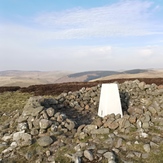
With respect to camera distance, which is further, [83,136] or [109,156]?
[83,136]

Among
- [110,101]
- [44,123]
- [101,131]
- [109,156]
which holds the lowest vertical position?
[109,156]

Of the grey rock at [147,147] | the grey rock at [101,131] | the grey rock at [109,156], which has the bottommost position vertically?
the grey rock at [109,156]

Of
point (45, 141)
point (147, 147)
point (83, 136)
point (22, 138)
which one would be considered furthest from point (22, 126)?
point (147, 147)

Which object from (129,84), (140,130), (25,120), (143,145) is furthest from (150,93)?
(25,120)

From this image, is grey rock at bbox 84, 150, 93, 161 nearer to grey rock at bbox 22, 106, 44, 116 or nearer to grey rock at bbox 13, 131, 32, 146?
grey rock at bbox 13, 131, 32, 146

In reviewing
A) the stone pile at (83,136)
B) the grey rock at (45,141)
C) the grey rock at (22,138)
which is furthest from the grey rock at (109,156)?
the grey rock at (22,138)

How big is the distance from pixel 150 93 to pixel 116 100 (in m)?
3.28

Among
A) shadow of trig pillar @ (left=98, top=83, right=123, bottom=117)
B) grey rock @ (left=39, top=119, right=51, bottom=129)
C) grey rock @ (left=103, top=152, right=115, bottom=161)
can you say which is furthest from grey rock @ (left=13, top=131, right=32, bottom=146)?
shadow of trig pillar @ (left=98, top=83, right=123, bottom=117)

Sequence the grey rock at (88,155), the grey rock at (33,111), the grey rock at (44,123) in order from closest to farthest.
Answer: the grey rock at (88,155) < the grey rock at (44,123) < the grey rock at (33,111)

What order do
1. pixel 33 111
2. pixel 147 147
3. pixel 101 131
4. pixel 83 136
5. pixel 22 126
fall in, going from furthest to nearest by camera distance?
1. pixel 33 111
2. pixel 22 126
3. pixel 101 131
4. pixel 83 136
5. pixel 147 147

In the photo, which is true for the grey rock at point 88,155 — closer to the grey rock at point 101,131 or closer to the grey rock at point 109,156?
the grey rock at point 109,156

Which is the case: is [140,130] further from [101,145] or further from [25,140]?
[25,140]

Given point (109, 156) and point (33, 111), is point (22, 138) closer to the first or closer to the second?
point (33, 111)

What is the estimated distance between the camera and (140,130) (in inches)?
319
